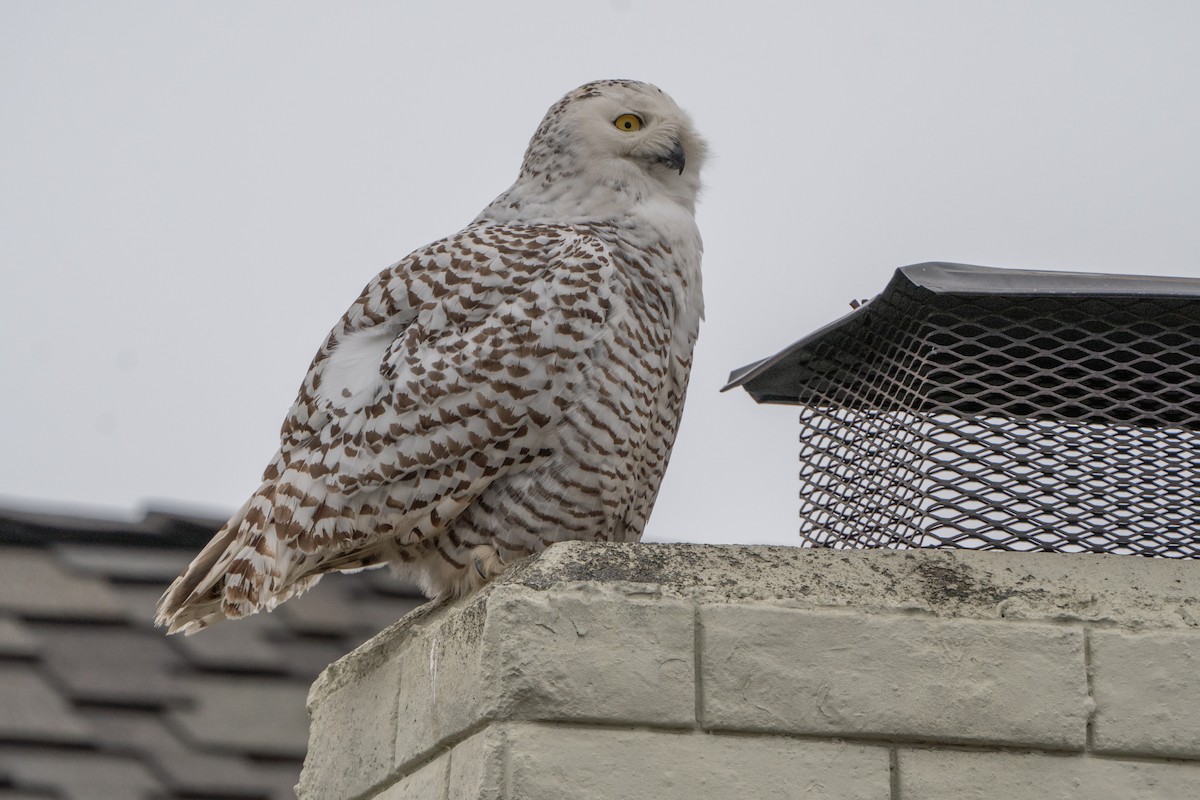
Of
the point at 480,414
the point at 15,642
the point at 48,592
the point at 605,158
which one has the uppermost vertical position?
the point at 605,158

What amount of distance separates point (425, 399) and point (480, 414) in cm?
12

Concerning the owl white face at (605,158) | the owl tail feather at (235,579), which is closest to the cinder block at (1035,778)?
the owl tail feather at (235,579)

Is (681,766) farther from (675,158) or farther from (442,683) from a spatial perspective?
(675,158)

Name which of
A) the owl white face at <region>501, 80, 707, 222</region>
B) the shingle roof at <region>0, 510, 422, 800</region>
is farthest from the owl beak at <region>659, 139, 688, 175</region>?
the shingle roof at <region>0, 510, 422, 800</region>

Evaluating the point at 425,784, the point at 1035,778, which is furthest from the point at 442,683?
the point at 1035,778

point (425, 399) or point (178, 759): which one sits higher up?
point (425, 399)

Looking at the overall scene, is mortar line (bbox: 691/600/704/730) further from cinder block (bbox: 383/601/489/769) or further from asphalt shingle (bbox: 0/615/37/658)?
asphalt shingle (bbox: 0/615/37/658)

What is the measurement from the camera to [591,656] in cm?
270

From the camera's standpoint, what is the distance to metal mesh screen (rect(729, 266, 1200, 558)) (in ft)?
9.78

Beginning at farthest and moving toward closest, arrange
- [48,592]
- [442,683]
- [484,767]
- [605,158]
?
1. [48,592]
2. [605,158]
3. [442,683]
4. [484,767]

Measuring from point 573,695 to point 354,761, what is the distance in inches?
35.5

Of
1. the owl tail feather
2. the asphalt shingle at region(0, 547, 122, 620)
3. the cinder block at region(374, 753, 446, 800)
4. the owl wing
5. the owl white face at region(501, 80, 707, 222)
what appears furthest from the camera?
the asphalt shingle at region(0, 547, 122, 620)

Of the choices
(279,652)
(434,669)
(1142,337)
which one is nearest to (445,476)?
(434,669)

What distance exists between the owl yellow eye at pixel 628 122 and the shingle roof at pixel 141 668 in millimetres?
2994
